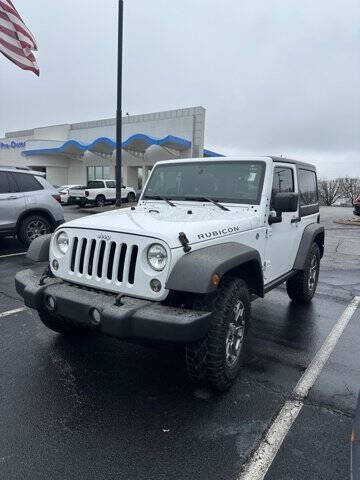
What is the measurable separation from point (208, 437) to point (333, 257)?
8038 mm

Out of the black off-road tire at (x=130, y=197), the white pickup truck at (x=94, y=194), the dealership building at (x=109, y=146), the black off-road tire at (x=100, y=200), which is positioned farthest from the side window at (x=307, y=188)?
the black off-road tire at (x=130, y=197)

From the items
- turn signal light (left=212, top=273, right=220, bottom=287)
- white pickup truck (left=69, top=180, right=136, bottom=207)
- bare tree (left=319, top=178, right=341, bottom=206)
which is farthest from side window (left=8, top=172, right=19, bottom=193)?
bare tree (left=319, top=178, right=341, bottom=206)

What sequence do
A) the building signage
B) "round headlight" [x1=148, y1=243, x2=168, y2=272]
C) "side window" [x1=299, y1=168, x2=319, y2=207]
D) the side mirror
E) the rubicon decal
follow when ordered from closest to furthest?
"round headlight" [x1=148, y1=243, x2=168, y2=272], the rubicon decal, the side mirror, "side window" [x1=299, y1=168, x2=319, y2=207], the building signage

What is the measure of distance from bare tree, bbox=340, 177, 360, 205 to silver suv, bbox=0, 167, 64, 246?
170 ft

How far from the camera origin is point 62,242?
337cm

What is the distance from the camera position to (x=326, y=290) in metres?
6.54

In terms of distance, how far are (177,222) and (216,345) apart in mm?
1073

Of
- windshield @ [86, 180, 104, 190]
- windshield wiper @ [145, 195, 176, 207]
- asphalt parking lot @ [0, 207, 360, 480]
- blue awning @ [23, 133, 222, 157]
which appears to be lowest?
asphalt parking lot @ [0, 207, 360, 480]

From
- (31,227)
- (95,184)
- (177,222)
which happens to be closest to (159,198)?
(177,222)

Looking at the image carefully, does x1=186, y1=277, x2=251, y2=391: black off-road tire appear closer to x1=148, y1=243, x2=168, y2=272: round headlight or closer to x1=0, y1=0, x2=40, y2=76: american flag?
x1=148, y1=243, x2=168, y2=272: round headlight

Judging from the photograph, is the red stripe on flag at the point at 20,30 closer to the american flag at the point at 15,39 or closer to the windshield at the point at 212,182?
the american flag at the point at 15,39

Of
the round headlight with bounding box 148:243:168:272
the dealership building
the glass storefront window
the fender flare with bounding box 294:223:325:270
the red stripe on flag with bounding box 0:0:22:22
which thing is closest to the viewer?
the round headlight with bounding box 148:243:168:272

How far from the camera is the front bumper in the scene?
8.41 feet

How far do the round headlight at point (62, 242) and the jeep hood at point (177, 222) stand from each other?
0.09 meters
